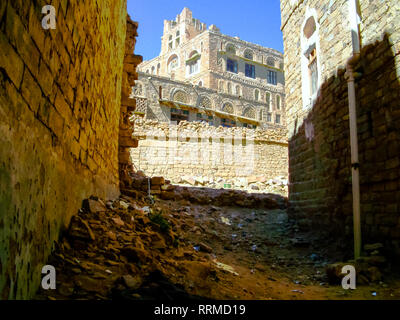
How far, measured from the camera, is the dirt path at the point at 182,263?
96.6 inches

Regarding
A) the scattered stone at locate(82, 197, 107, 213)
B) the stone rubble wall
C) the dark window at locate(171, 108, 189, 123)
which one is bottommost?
the scattered stone at locate(82, 197, 107, 213)

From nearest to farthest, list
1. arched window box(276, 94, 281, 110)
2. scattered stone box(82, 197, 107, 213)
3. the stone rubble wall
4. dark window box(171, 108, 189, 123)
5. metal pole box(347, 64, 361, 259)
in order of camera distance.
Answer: scattered stone box(82, 197, 107, 213) → metal pole box(347, 64, 361, 259) → the stone rubble wall → dark window box(171, 108, 189, 123) → arched window box(276, 94, 281, 110)

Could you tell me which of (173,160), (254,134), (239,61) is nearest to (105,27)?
(173,160)

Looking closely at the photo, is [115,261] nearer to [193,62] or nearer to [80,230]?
[80,230]

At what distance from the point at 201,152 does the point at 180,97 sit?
1593 centimetres

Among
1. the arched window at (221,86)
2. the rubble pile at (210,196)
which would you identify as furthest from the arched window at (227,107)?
the rubble pile at (210,196)

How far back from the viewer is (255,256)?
591cm

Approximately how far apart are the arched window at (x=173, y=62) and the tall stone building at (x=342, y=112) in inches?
1453

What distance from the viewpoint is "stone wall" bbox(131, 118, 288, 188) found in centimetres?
1538

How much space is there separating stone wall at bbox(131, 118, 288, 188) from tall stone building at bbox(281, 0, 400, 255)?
7770 millimetres

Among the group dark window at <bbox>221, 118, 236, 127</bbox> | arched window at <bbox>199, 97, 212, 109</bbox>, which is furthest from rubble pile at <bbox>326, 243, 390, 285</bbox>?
arched window at <bbox>199, 97, 212, 109</bbox>

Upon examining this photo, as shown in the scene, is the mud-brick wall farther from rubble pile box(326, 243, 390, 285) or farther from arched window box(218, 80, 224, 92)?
arched window box(218, 80, 224, 92)
